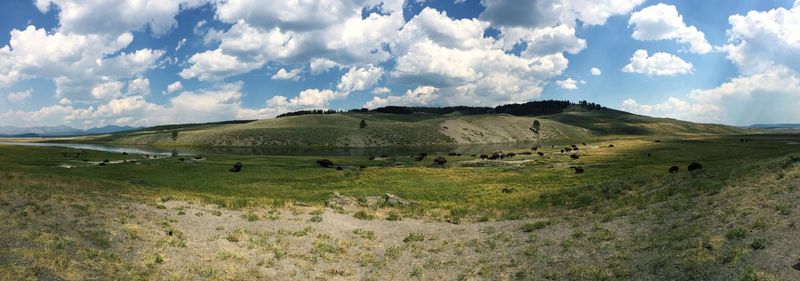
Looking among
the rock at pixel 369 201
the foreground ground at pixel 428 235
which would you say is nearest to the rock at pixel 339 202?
the rock at pixel 369 201

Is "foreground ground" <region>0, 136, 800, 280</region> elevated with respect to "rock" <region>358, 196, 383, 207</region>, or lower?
elevated

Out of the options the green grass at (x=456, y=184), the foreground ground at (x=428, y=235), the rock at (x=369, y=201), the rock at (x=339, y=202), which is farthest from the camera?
the rock at (x=369, y=201)

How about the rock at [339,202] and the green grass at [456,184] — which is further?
the rock at [339,202]

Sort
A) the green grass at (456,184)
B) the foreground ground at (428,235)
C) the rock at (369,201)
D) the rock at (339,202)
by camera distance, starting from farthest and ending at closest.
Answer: the rock at (369,201) < the rock at (339,202) < the green grass at (456,184) < the foreground ground at (428,235)

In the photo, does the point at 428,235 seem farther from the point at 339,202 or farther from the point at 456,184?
the point at 456,184

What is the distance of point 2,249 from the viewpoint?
15.0m

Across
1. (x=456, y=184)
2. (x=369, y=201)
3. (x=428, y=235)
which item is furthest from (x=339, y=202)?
(x=456, y=184)

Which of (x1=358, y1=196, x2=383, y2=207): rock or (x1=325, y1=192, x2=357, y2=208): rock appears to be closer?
(x1=325, y1=192, x2=357, y2=208): rock

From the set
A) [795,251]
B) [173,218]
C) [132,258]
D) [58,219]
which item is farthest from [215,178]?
[795,251]

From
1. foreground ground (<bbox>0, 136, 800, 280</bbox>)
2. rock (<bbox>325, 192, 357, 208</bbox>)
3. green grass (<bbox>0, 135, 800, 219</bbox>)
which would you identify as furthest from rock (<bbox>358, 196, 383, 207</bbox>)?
green grass (<bbox>0, 135, 800, 219</bbox>)

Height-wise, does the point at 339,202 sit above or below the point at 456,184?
above

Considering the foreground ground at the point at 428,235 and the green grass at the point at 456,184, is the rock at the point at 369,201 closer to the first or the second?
the foreground ground at the point at 428,235

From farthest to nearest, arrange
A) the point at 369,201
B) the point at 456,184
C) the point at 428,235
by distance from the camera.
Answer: the point at 456,184, the point at 369,201, the point at 428,235

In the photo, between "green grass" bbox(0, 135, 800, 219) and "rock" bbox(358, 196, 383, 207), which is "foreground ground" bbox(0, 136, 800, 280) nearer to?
"green grass" bbox(0, 135, 800, 219)
